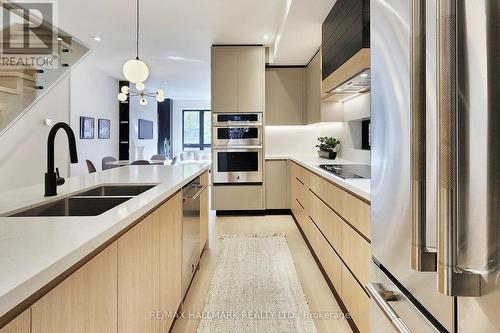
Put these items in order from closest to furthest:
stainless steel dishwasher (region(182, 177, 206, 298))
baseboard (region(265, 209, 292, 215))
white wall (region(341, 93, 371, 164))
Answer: stainless steel dishwasher (region(182, 177, 206, 298)) → white wall (region(341, 93, 371, 164)) → baseboard (region(265, 209, 292, 215))

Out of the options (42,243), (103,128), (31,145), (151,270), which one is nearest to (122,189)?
(151,270)

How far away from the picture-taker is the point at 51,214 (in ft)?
5.08

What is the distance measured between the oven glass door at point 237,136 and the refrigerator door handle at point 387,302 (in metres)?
4.41

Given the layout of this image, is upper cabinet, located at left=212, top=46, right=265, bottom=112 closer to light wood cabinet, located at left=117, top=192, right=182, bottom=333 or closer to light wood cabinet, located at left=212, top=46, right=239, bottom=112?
light wood cabinet, located at left=212, top=46, right=239, bottom=112

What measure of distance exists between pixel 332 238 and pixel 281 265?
2.83ft

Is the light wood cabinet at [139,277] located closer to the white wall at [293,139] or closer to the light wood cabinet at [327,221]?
the light wood cabinet at [327,221]

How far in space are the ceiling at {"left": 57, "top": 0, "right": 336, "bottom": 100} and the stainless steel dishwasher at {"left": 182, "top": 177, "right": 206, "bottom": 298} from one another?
2151 mm

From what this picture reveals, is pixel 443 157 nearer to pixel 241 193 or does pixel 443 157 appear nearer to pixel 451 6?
pixel 451 6

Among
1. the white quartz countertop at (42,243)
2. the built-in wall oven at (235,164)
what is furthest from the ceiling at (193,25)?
the white quartz countertop at (42,243)

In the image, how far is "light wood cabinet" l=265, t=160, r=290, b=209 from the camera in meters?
5.54

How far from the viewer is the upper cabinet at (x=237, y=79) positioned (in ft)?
17.6

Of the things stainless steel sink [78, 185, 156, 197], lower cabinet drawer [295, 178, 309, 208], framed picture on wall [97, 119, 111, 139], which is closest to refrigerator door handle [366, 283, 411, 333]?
stainless steel sink [78, 185, 156, 197]

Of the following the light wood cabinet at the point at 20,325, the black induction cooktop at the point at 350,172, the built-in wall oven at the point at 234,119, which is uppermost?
the built-in wall oven at the point at 234,119

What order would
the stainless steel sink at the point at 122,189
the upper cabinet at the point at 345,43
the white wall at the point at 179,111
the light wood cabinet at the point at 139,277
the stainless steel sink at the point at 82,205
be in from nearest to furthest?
the light wood cabinet at the point at 139,277 < the stainless steel sink at the point at 82,205 < the stainless steel sink at the point at 122,189 < the upper cabinet at the point at 345,43 < the white wall at the point at 179,111
